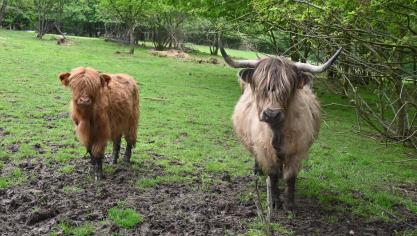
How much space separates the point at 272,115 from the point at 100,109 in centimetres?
276

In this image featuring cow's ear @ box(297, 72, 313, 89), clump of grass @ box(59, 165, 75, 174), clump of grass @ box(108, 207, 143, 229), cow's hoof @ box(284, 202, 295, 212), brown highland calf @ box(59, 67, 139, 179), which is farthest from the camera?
clump of grass @ box(59, 165, 75, 174)

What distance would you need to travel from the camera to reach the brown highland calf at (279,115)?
4.98m

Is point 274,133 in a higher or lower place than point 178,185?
higher

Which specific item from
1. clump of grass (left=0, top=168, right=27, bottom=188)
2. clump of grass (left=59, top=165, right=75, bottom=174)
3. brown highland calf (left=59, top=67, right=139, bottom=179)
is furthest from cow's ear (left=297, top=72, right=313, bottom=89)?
clump of grass (left=0, top=168, right=27, bottom=188)

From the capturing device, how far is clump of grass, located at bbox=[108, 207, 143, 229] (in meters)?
4.96

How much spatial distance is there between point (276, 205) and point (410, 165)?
5225 millimetres

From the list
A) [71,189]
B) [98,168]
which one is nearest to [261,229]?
[71,189]

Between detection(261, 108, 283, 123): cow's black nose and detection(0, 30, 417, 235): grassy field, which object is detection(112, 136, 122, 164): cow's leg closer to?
detection(0, 30, 417, 235): grassy field

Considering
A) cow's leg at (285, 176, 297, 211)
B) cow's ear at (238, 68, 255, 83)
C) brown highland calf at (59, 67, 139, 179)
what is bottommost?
cow's leg at (285, 176, 297, 211)

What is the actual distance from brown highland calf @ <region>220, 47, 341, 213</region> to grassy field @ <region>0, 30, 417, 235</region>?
563 mm

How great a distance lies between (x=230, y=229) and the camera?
197 inches

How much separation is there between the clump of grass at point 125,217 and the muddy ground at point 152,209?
0.07 m

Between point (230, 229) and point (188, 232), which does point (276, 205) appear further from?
point (188, 232)

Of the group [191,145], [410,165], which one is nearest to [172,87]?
[191,145]
